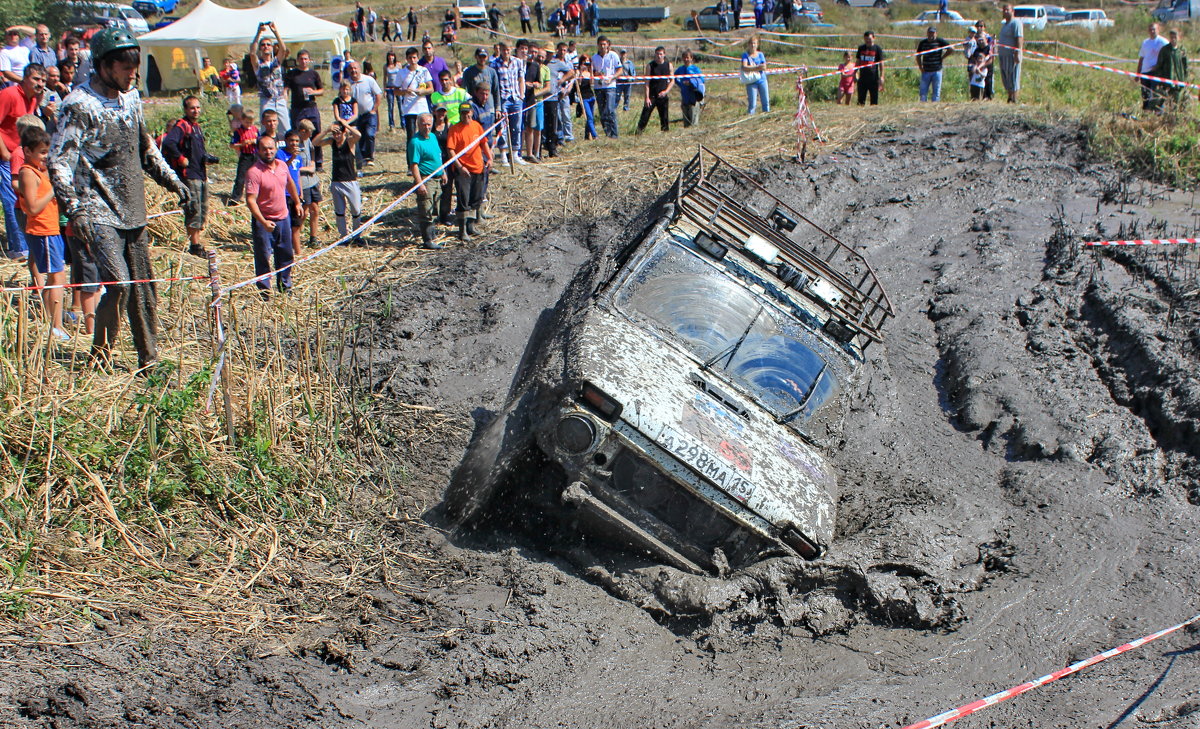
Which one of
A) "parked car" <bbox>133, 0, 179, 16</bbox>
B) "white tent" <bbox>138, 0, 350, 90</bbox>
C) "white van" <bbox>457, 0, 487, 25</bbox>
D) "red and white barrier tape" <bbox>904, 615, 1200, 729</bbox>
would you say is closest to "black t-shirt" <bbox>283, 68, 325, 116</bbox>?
"white tent" <bbox>138, 0, 350, 90</bbox>

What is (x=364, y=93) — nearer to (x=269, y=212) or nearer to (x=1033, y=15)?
(x=269, y=212)

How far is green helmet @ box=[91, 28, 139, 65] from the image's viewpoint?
239 inches

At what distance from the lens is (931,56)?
17.7m

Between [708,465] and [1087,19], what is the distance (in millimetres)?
38724

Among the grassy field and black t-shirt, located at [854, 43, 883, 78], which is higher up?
black t-shirt, located at [854, 43, 883, 78]

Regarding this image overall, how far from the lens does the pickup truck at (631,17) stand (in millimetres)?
41656

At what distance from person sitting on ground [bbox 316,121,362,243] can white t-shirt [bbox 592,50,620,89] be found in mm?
6440

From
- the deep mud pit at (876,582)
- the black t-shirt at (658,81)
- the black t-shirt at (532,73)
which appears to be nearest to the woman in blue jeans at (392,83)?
the black t-shirt at (532,73)

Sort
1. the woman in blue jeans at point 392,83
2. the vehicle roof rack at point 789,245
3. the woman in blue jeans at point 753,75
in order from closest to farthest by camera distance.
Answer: the vehicle roof rack at point 789,245
the woman in blue jeans at point 392,83
the woman in blue jeans at point 753,75

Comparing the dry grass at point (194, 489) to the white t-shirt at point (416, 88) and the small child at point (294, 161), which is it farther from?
the white t-shirt at point (416, 88)

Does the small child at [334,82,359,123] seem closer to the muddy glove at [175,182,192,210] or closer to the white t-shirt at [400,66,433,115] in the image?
the white t-shirt at [400,66,433,115]

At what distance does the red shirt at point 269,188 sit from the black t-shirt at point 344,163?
5.98ft

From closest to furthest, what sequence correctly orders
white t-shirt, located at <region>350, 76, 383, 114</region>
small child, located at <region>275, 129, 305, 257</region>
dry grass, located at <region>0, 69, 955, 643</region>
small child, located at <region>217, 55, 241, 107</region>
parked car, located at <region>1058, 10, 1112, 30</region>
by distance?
dry grass, located at <region>0, 69, 955, 643</region> → small child, located at <region>275, 129, 305, 257</region> → white t-shirt, located at <region>350, 76, 383, 114</region> → small child, located at <region>217, 55, 241, 107</region> → parked car, located at <region>1058, 10, 1112, 30</region>

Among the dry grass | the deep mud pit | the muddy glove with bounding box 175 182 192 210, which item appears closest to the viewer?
the deep mud pit
